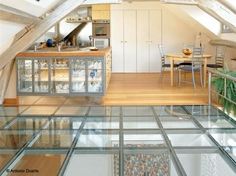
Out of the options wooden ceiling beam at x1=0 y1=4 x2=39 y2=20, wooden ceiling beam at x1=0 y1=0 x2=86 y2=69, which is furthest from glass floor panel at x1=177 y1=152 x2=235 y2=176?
wooden ceiling beam at x1=0 y1=0 x2=86 y2=69

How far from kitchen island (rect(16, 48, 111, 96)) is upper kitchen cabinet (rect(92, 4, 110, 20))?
13.4 ft

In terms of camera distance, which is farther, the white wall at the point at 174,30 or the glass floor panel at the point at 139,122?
the white wall at the point at 174,30

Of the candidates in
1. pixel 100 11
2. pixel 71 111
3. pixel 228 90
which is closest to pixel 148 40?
pixel 100 11

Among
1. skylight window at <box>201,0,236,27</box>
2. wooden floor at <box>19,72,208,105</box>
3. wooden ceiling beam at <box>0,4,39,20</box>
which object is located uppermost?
skylight window at <box>201,0,236,27</box>

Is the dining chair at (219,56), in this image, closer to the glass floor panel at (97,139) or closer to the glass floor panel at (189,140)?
the glass floor panel at (189,140)

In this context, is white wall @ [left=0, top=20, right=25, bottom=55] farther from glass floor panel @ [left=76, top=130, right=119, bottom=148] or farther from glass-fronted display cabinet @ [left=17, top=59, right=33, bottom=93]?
glass floor panel @ [left=76, top=130, right=119, bottom=148]

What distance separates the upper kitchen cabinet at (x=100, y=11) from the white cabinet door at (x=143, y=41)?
1.00 meters

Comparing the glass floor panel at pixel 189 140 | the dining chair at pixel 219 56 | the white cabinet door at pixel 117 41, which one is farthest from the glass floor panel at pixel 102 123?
the white cabinet door at pixel 117 41

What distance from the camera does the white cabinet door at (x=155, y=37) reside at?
11180 millimetres

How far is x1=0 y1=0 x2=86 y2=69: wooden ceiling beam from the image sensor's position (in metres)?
6.41

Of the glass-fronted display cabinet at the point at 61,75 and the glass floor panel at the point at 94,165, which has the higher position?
the glass-fronted display cabinet at the point at 61,75

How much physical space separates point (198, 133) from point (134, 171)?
103 cm

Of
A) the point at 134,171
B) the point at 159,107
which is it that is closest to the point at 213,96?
the point at 159,107

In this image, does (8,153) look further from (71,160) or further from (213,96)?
(213,96)
